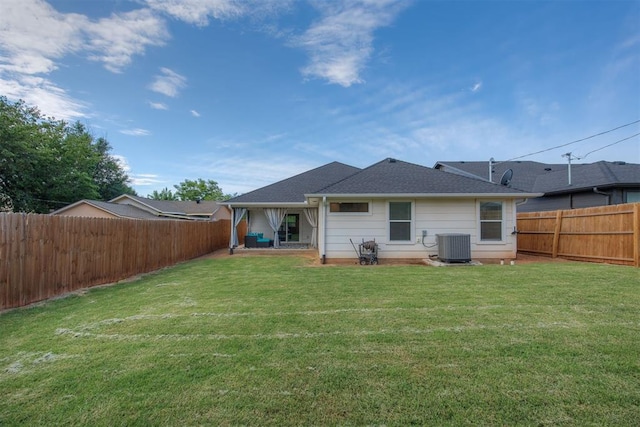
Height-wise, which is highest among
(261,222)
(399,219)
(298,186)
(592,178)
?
(592,178)

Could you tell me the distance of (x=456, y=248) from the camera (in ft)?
30.1

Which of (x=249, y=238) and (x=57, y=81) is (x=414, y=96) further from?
(x=57, y=81)

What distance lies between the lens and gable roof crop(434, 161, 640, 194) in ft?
46.4

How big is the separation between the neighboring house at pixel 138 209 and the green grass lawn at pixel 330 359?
1339 centimetres

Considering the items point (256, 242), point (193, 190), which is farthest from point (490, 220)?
point (193, 190)

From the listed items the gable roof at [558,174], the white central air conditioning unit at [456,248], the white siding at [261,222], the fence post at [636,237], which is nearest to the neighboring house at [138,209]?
the white siding at [261,222]

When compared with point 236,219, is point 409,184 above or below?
above

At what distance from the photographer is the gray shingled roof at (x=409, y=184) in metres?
9.99

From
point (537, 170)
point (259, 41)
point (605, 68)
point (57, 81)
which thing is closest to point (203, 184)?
point (57, 81)

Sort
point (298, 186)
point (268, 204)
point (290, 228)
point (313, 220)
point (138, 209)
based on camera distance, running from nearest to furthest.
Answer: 1. point (268, 204)
2. point (313, 220)
3. point (298, 186)
4. point (290, 228)
5. point (138, 209)

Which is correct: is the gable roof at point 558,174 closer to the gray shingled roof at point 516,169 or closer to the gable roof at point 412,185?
the gray shingled roof at point 516,169

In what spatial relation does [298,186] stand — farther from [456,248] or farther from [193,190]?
[193,190]

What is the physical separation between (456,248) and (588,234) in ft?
15.1

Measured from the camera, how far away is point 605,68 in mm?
12938
